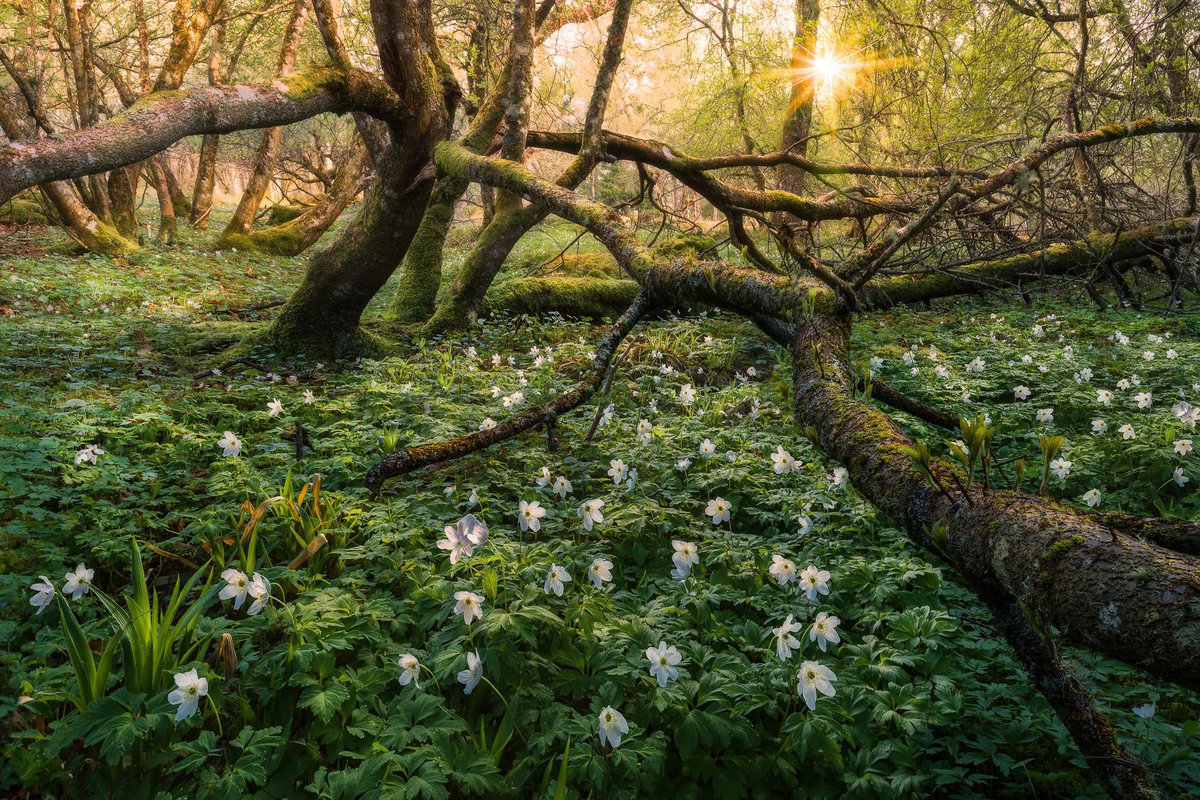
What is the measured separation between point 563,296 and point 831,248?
4.44m

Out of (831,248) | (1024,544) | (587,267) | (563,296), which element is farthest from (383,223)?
(1024,544)

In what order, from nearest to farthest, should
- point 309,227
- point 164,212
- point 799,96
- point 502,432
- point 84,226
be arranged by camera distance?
1. point 502,432
2. point 84,226
3. point 799,96
4. point 164,212
5. point 309,227

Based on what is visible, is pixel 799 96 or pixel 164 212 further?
pixel 164 212

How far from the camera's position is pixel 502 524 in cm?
345

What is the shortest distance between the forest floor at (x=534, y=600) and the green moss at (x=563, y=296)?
12.4 feet

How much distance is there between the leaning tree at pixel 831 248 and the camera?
1.40m

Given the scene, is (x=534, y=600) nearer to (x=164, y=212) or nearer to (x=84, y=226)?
(x=84, y=226)

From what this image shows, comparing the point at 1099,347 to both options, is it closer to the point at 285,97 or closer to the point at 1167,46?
the point at 1167,46

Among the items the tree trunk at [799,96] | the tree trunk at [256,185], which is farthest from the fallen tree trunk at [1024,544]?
the tree trunk at [256,185]

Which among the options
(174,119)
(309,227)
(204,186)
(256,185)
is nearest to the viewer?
(174,119)

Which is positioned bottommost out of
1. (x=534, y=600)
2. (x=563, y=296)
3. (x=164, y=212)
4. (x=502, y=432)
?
(x=534, y=600)

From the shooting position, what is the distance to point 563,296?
366 inches

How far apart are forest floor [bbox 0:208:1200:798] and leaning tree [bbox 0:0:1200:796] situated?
581 millimetres

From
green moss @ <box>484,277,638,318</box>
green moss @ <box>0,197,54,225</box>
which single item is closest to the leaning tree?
green moss @ <box>484,277,638,318</box>
